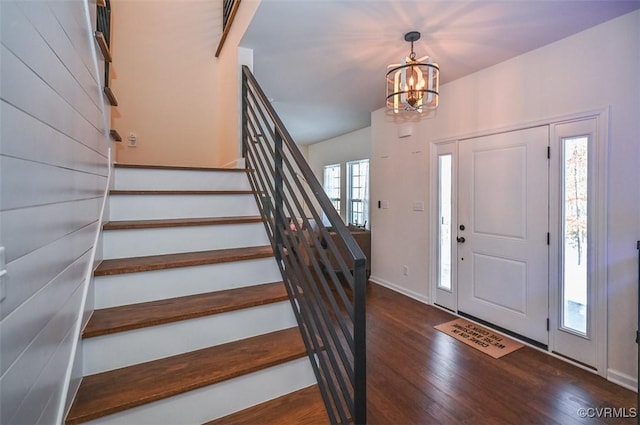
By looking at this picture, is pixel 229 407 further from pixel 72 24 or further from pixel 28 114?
pixel 72 24

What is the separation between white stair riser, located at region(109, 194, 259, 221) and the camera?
199cm

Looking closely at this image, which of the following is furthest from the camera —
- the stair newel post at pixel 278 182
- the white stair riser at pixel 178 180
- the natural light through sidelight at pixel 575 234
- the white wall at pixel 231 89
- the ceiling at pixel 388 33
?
the white wall at pixel 231 89

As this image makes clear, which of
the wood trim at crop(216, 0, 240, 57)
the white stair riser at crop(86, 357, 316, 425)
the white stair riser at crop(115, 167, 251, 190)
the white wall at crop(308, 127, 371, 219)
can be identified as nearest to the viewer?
the white stair riser at crop(86, 357, 316, 425)

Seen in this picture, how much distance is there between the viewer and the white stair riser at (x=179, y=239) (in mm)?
1756

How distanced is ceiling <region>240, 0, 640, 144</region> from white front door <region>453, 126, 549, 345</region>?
79 cm

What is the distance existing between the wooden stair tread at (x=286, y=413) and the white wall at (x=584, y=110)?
2.33 m

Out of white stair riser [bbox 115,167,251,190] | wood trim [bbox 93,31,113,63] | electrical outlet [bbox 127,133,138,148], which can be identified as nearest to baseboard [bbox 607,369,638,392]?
white stair riser [bbox 115,167,251,190]

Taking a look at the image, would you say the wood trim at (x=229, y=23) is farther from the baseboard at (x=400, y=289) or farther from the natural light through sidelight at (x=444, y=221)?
the baseboard at (x=400, y=289)

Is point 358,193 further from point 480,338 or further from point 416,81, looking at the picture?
point 416,81

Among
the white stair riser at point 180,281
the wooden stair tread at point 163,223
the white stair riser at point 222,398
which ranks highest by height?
the wooden stair tread at point 163,223

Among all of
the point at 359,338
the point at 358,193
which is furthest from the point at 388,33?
the point at 358,193


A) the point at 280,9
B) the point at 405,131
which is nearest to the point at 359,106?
the point at 405,131

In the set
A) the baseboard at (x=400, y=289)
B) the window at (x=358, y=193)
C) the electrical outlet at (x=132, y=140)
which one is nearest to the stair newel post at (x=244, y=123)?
the electrical outlet at (x=132, y=140)

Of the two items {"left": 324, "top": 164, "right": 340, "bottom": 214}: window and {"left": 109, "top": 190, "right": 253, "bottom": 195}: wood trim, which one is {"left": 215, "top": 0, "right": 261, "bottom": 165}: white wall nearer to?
{"left": 109, "top": 190, "right": 253, "bottom": 195}: wood trim
